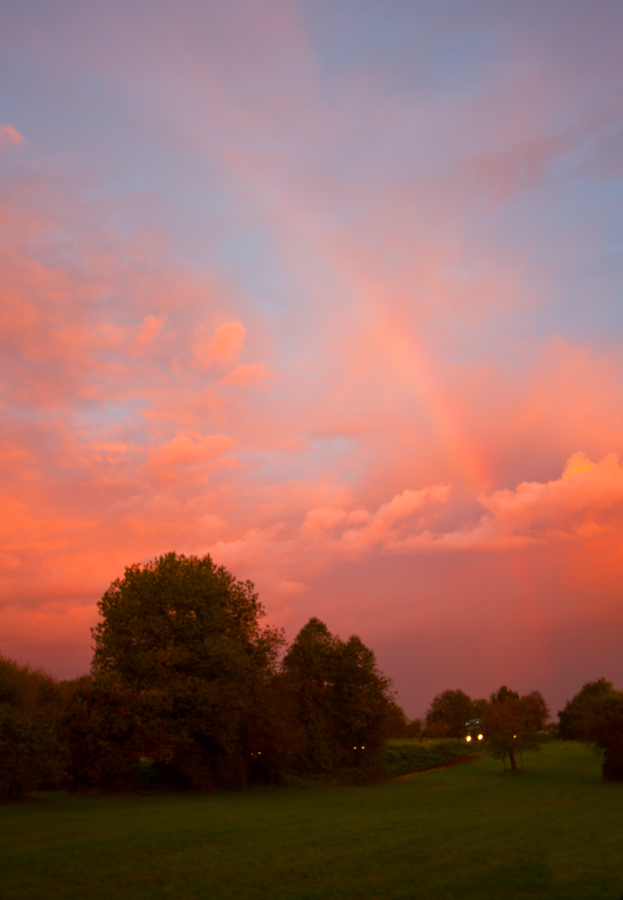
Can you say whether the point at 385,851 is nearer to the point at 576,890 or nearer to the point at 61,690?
the point at 576,890

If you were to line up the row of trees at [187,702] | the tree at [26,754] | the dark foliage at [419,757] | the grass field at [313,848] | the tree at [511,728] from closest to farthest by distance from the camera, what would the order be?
1. the grass field at [313,848]
2. the tree at [26,754]
3. the row of trees at [187,702]
4. the tree at [511,728]
5. the dark foliage at [419,757]

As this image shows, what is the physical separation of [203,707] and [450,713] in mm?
126709

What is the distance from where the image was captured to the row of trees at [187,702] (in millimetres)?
43562

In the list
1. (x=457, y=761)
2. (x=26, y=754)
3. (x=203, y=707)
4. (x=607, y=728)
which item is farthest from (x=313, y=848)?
(x=457, y=761)

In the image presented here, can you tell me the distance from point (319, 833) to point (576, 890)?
1385 cm

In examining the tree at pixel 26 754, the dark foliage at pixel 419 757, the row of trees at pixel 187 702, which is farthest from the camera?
the dark foliage at pixel 419 757

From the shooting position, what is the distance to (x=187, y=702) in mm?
49031

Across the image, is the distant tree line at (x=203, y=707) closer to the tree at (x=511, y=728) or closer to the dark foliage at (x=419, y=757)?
the tree at (x=511, y=728)

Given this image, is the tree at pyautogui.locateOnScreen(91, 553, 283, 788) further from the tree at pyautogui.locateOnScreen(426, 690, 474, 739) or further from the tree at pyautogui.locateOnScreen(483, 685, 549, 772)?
the tree at pyautogui.locateOnScreen(426, 690, 474, 739)

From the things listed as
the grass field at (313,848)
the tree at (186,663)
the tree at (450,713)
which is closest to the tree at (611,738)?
the grass field at (313,848)

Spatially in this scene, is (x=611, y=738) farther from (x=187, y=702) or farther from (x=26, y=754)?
(x=26, y=754)

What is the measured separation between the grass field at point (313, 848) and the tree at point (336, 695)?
66.0 feet

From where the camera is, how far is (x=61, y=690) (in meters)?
64.0

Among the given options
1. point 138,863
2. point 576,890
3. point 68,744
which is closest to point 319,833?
point 138,863
